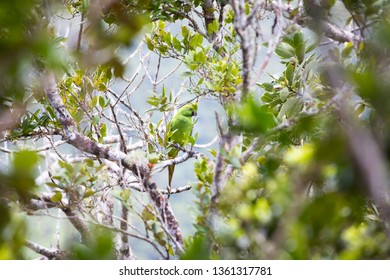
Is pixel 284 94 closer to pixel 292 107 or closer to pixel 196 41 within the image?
pixel 292 107

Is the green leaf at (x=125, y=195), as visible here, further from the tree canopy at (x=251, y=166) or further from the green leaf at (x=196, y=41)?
the green leaf at (x=196, y=41)

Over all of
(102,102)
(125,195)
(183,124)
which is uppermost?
(183,124)

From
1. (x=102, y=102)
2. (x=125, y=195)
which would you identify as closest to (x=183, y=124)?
(x=102, y=102)

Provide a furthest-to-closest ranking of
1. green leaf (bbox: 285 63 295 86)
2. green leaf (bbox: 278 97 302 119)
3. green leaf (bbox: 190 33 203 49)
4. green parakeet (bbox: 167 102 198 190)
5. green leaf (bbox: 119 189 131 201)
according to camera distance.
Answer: green parakeet (bbox: 167 102 198 190), green leaf (bbox: 190 33 203 49), green leaf (bbox: 285 63 295 86), green leaf (bbox: 278 97 302 119), green leaf (bbox: 119 189 131 201)

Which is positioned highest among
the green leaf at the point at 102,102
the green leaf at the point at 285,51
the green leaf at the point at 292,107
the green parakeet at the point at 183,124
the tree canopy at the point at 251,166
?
the green parakeet at the point at 183,124

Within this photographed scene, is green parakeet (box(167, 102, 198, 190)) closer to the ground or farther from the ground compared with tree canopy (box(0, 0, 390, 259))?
farther from the ground

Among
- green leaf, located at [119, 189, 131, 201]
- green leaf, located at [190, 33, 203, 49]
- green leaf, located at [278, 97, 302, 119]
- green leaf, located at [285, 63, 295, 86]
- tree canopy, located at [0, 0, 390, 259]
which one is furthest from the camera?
green leaf, located at [190, 33, 203, 49]

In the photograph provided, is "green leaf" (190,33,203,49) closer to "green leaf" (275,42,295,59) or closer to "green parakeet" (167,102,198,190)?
"green leaf" (275,42,295,59)

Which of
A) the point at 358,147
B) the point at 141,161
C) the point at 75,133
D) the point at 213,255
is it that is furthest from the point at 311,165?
the point at 75,133

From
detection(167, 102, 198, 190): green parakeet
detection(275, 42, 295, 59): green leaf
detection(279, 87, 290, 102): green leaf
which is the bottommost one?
detection(279, 87, 290, 102): green leaf

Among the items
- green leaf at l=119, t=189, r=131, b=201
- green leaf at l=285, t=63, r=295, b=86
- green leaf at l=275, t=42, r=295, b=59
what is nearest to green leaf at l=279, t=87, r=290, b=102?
green leaf at l=285, t=63, r=295, b=86

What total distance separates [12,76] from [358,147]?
0.41 m

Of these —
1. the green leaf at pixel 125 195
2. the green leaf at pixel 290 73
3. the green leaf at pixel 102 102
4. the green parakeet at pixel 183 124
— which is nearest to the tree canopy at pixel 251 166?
the green leaf at pixel 125 195

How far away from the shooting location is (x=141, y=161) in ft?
5.94
